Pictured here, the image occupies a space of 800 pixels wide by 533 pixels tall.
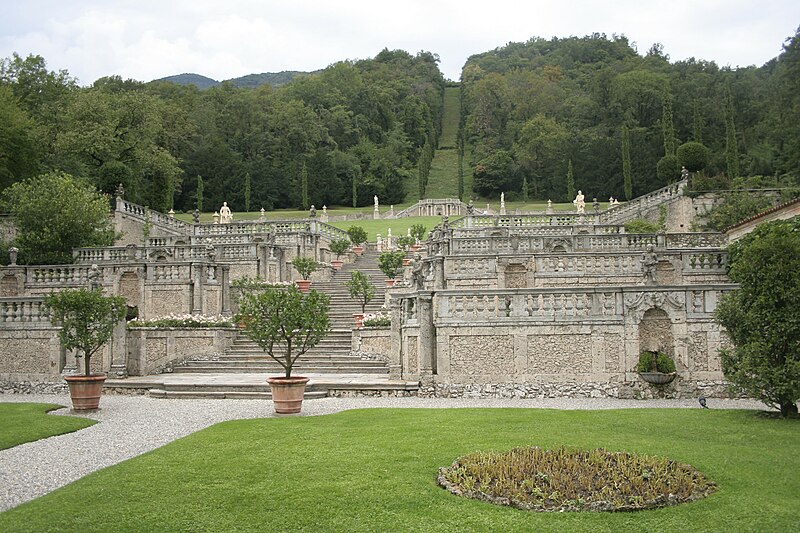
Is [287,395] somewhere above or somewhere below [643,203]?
below

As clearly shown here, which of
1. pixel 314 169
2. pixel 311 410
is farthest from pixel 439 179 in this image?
pixel 311 410

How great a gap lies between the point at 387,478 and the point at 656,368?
415 inches

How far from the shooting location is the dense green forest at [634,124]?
203ft

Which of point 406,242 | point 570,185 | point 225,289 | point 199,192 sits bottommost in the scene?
point 225,289

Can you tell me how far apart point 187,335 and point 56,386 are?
14.3 ft

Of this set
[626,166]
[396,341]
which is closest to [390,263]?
[396,341]

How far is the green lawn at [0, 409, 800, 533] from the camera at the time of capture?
771 centimetres

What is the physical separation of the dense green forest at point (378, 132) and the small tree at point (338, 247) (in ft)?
59.6

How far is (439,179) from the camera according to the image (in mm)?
109875

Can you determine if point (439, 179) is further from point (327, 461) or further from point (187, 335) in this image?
point (327, 461)

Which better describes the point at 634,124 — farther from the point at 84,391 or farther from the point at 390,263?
the point at 84,391

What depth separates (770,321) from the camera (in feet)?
43.8

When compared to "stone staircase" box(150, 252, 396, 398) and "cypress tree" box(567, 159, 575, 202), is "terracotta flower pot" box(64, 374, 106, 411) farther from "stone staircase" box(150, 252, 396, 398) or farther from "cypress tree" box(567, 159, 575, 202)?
"cypress tree" box(567, 159, 575, 202)

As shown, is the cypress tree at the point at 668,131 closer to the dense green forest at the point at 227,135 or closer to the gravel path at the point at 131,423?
the dense green forest at the point at 227,135
